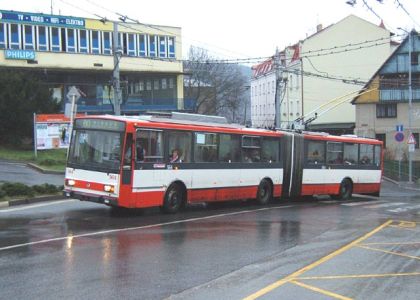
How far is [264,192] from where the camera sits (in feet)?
67.0

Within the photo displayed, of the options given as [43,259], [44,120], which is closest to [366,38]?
[44,120]

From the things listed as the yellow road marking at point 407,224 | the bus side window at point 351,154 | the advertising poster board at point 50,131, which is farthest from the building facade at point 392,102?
the yellow road marking at point 407,224

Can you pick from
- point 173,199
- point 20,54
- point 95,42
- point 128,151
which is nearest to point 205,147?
point 173,199

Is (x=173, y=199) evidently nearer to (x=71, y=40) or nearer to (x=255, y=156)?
(x=255, y=156)

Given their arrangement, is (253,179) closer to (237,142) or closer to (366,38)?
(237,142)

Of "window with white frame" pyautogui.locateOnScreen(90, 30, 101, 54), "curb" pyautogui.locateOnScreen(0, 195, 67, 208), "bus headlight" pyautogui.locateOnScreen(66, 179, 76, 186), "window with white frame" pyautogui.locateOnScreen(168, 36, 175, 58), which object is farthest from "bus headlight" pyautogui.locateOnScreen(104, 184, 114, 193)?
"window with white frame" pyautogui.locateOnScreen(168, 36, 175, 58)

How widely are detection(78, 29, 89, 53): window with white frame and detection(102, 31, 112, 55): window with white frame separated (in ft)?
5.99

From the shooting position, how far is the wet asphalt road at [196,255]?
7.23 metres

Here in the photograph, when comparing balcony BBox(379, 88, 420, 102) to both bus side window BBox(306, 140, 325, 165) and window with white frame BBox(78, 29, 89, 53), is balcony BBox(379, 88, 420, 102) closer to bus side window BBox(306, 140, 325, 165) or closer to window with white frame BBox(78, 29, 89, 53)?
window with white frame BBox(78, 29, 89, 53)

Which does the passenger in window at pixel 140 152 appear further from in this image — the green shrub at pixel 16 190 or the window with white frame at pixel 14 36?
the window with white frame at pixel 14 36

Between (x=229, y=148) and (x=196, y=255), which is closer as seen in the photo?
(x=196, y=255)

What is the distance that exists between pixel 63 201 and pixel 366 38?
199 feet

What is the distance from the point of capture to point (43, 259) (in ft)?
28.9

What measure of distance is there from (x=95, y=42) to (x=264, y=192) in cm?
4263
